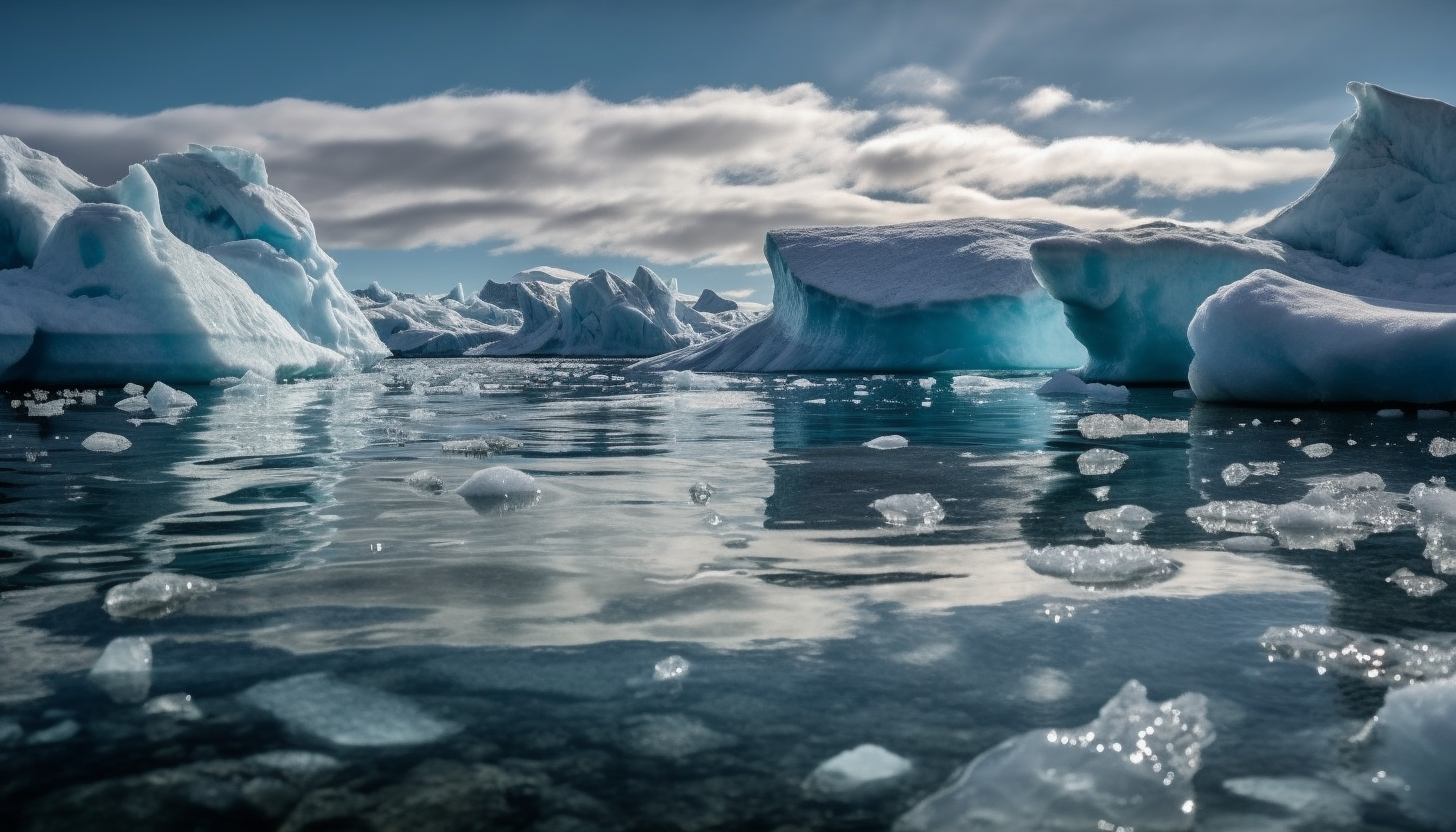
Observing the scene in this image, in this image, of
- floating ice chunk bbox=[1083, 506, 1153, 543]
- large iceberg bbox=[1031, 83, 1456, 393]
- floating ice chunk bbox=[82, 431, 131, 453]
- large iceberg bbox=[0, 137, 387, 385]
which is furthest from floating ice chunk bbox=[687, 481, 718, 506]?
large iceberg bbox=[0, 137, 387, 385]

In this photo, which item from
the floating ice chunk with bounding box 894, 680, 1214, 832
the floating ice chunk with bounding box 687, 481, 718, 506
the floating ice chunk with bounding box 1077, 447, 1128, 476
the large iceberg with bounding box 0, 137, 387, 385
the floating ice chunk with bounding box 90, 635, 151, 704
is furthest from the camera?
the large iceberg with bounding box 0, 137, 387, 385

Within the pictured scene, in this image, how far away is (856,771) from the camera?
151 cm

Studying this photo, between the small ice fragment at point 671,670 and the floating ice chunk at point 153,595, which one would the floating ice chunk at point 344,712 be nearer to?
the small ice fragment at point 671,670

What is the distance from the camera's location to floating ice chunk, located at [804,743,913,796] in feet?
4.83

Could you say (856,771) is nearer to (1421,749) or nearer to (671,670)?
(671,670)

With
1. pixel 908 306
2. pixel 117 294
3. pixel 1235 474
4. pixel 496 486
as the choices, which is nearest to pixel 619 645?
pixel 496 486

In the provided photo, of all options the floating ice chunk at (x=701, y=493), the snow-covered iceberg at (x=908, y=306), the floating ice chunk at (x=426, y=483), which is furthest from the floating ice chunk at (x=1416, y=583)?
the snow-covered iceberg at (x=908, y=306)

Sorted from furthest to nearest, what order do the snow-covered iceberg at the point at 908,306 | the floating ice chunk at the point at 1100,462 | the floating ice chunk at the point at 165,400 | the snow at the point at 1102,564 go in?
the snow-covered iceberg at the point at 908,306 → the floating ice chunk at the point at 165,400 → the floating ice chunk at the point at 1100,462 → the snow at the point at 1102,564

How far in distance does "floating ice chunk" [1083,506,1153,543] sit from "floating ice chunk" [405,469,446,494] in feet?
8.89

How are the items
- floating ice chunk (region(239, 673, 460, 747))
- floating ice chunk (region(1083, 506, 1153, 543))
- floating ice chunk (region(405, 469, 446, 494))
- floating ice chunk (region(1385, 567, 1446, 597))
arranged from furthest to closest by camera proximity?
floating ice chunk (region(405, 469, 446, 494)), floating ice chunk (region(1083, 506, 1153, 543)), floating ice chunk (region(1385, 567, 1446, 597)), floating ice chunk (region(239, 673, 460, 747))

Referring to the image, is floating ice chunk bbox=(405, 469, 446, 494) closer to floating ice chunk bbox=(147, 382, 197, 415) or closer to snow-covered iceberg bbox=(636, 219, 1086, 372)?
floating ice chunk bbox=(147, 382, 197, 415)

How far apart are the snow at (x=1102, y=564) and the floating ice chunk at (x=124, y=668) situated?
2.20m

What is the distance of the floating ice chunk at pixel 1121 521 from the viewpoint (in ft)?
11.1

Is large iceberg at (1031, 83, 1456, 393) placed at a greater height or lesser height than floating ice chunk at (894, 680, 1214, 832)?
greater
